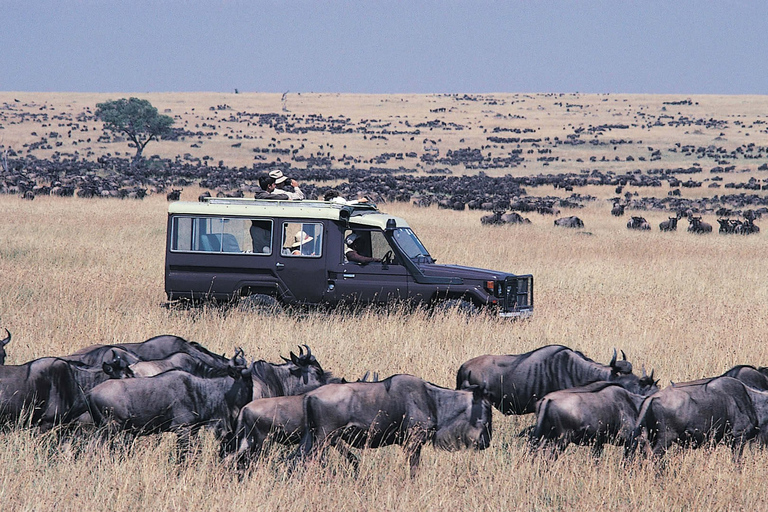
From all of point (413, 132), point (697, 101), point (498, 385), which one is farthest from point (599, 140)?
point (498, 385)

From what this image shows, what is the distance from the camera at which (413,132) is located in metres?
113

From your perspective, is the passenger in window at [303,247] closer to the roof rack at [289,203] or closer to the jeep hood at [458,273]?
the roof rack at [289,203]

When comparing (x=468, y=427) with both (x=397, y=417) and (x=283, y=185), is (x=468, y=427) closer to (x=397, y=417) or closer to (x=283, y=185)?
(x=397, y=417)

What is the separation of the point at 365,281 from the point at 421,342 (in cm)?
166

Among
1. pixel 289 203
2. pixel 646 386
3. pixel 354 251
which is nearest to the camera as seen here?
pixel 646 386

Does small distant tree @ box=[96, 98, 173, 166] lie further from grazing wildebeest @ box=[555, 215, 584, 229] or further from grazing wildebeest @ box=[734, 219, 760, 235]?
grazing wildebeest @ box=[734, 219, 760, 235]

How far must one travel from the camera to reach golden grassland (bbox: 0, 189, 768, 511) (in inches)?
225

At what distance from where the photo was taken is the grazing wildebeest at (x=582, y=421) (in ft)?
20.5

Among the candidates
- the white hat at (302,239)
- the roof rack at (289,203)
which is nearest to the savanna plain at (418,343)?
the white hat at (302,239)

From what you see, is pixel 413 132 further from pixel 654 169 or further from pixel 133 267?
pixel 133 267

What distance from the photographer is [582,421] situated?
625 cm

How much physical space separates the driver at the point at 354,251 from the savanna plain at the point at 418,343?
0.75 metres

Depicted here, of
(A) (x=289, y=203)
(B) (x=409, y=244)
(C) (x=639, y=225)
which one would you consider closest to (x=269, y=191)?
(A) (x=289, y=203)

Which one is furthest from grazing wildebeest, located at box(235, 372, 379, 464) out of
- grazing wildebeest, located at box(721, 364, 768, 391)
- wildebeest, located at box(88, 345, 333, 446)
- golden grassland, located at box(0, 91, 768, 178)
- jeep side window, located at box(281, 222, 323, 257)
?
golden grassland, located at box(0, 91, 768, 178)
